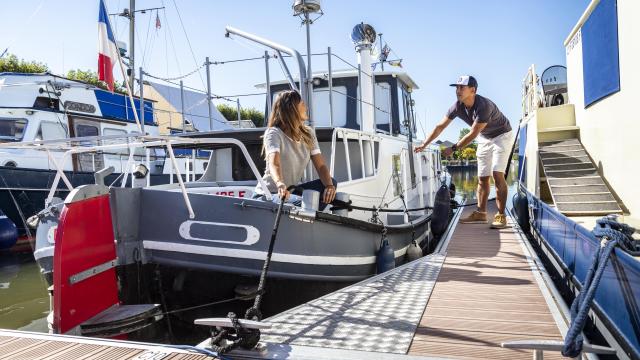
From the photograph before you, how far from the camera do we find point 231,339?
2643 millimetres

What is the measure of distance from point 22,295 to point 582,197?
376 inches

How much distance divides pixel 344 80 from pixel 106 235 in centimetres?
673

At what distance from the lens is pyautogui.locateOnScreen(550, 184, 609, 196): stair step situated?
595 centimetres

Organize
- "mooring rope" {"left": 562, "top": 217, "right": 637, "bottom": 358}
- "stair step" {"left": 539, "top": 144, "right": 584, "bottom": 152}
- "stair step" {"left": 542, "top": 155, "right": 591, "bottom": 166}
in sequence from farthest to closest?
"stair step" {"left": 539, "top": 144, "right": 584, "bottom": 152}
"stair step" {"left": 542, "top": 155, "right": 591, "bottom": 166}
"mooring rope" {"left": 562, "top": 217, "right": 637, "bottom": 358}

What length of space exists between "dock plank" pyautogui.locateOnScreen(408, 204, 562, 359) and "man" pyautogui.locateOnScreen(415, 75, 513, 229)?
4.67 ft

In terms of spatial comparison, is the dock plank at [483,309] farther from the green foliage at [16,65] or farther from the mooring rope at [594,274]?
the green foliage at [16,65]

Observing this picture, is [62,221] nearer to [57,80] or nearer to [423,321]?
[423,321]

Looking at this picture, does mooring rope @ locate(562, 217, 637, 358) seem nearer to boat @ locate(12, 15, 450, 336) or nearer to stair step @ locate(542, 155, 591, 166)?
boat @ locate(12, 15, 450, 336)

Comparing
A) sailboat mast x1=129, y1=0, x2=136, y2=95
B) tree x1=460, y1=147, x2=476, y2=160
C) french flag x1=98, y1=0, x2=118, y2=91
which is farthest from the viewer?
tree x1=460, y1=147, x2=476, y2=160

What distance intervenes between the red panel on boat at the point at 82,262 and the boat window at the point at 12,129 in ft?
38.5

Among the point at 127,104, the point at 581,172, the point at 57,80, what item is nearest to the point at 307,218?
the point at 581,172

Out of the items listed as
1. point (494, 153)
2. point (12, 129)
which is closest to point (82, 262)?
point (494, 153)

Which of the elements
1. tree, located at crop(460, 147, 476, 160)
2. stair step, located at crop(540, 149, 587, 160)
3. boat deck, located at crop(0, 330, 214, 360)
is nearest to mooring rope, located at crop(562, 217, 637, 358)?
boat deck, located at crop(0, 330, 214, 360)

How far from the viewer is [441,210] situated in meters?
8.14
